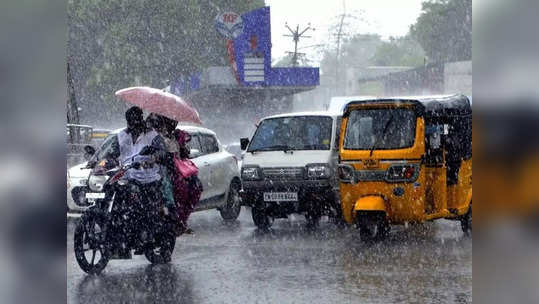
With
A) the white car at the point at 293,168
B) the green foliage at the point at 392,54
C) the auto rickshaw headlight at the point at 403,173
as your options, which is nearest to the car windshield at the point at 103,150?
the white car at the point at 293,168

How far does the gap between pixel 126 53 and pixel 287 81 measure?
15.6 m

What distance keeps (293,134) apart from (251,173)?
3.67 feet

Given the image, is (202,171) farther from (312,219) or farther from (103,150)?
(312,219)

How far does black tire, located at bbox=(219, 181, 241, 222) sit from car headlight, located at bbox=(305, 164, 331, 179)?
2.34 metres

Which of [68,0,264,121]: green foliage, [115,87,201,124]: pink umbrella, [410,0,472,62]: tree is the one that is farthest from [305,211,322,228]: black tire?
[410,0,472,62]: tree

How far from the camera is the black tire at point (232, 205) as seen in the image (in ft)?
50.7

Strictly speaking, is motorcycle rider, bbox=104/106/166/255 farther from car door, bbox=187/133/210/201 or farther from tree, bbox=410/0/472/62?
tree, bbox=410/0/472/62

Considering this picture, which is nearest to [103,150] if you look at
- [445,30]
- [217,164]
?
[217,164]

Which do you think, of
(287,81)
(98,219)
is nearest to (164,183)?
(98,219)

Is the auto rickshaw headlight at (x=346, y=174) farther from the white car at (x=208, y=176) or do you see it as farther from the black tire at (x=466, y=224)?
the white car at (x=208, y=176)

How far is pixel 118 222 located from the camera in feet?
30.0
